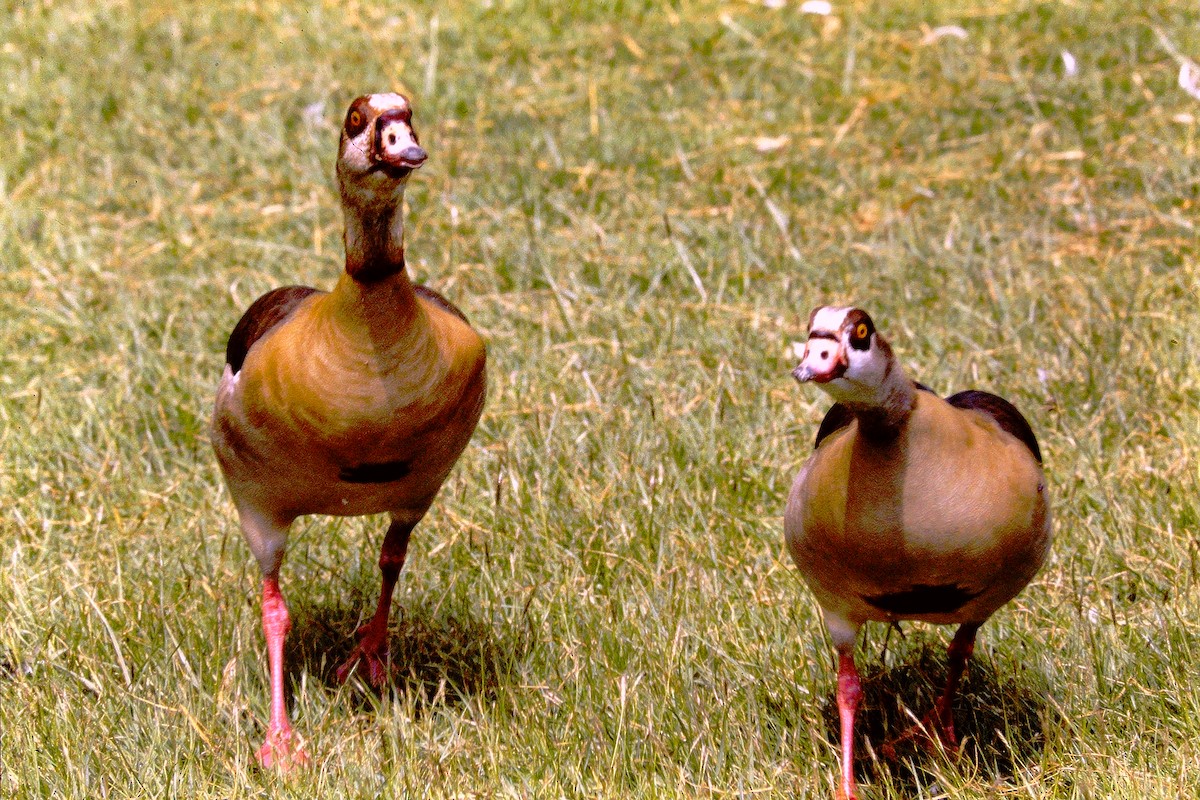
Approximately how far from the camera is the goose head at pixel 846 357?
2758mm

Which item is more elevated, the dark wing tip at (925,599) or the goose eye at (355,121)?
the goose eye at (355,121)

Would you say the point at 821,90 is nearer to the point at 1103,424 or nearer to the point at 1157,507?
the point at 1103,424

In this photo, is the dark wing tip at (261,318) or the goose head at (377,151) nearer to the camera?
the goose head at (377,151)

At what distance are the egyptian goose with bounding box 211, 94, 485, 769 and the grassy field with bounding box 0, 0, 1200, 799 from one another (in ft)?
1.65

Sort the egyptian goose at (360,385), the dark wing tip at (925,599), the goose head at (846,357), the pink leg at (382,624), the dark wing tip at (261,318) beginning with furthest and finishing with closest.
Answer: the pink leg at (382,624) → the dark wing tip at (261,318) → the egyptian goose at (360,385) → the dark wing tip at (925,599) → the goose head at (846,357)

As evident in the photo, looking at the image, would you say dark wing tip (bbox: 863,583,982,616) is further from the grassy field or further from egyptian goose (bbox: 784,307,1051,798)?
the grassy field

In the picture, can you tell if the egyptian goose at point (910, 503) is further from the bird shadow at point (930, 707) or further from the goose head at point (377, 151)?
the goose head at point (377, 151)

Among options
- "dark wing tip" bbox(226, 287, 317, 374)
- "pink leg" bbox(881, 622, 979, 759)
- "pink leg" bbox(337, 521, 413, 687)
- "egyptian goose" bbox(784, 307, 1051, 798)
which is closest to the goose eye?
"dark wing tip" bbox(226, 287, 317, 374)

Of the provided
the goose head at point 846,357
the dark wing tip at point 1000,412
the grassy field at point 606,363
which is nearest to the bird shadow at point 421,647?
the grassy field at point 606,363

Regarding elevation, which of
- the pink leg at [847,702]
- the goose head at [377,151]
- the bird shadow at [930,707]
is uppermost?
the goose head at [377,151]

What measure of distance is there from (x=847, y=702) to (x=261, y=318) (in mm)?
1607

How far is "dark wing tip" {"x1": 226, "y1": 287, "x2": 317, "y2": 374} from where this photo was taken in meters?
3.73

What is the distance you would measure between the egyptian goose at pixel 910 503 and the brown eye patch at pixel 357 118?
38.9 inches

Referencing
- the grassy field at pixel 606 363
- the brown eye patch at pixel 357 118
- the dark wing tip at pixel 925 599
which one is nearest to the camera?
the dark wing tip at pixel 925 599
